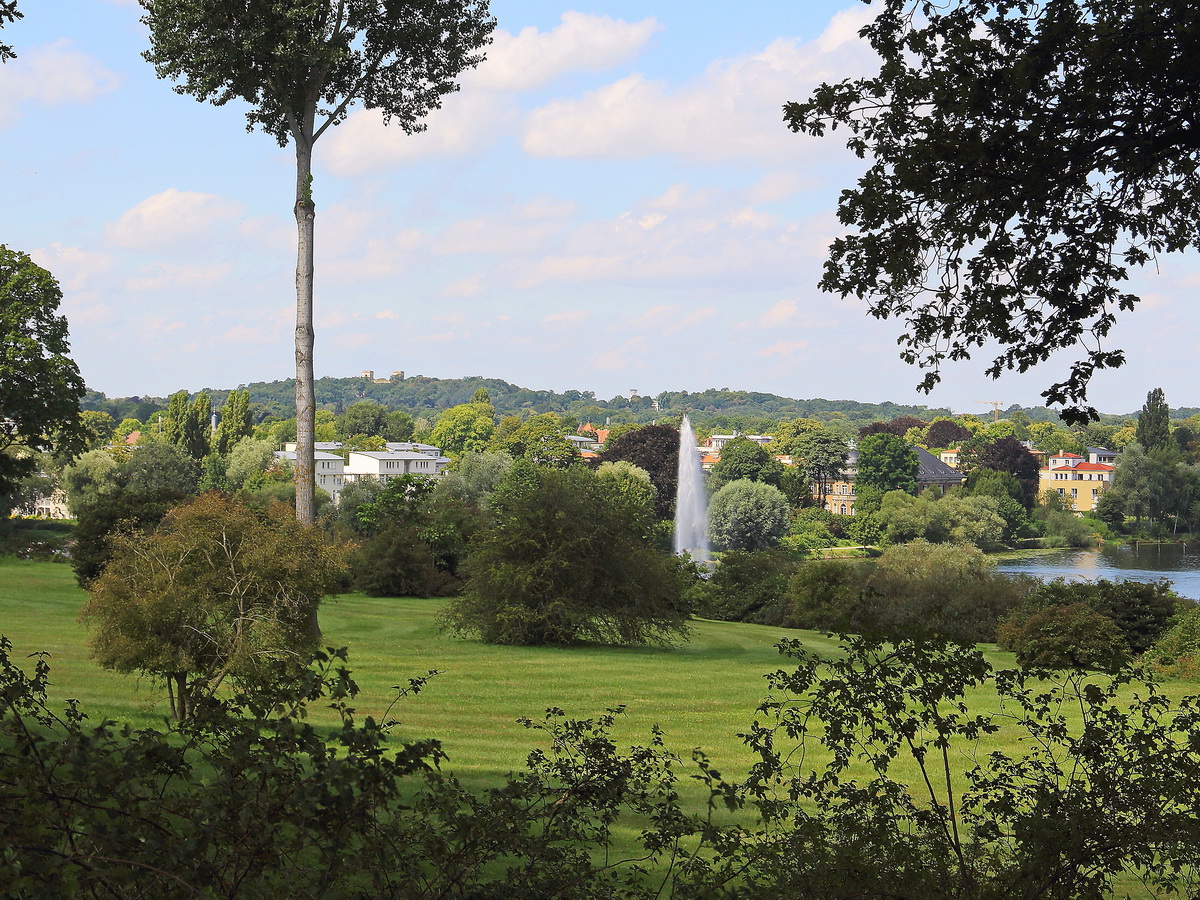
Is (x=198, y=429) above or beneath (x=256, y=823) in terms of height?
above

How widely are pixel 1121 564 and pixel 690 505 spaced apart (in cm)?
2596

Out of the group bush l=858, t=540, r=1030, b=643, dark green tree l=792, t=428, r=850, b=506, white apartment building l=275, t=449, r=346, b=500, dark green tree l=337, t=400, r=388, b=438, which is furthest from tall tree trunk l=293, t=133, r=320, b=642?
dark green tree l=337, t=400, r=388, b=438

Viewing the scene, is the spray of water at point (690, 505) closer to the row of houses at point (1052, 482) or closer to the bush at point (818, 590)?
the row of houses at point (1052, 482)

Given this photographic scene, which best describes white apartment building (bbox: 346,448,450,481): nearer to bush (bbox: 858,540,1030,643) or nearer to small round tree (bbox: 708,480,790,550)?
small round tree (bbox: 708,480,790,550)

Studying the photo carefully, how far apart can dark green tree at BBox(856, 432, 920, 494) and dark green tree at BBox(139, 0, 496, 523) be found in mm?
71551

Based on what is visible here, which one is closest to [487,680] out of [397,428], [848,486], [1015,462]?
[848,486]

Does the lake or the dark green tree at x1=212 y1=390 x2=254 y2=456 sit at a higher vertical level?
the dark green tree at x1=212 y1=390 x2=254 y2=456

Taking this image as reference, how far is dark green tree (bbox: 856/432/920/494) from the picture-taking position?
291 feet

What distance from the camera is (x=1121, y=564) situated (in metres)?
61.3

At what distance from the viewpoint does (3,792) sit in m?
4.19

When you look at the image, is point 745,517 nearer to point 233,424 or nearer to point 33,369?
point 233,424

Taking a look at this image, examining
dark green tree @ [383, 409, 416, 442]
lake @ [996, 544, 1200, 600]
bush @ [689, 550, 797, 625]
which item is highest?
dark green tree @ [383, 409, 416, 442]

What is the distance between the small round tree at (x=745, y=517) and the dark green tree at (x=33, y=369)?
4575 cm

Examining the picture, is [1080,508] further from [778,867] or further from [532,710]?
[778,867]
